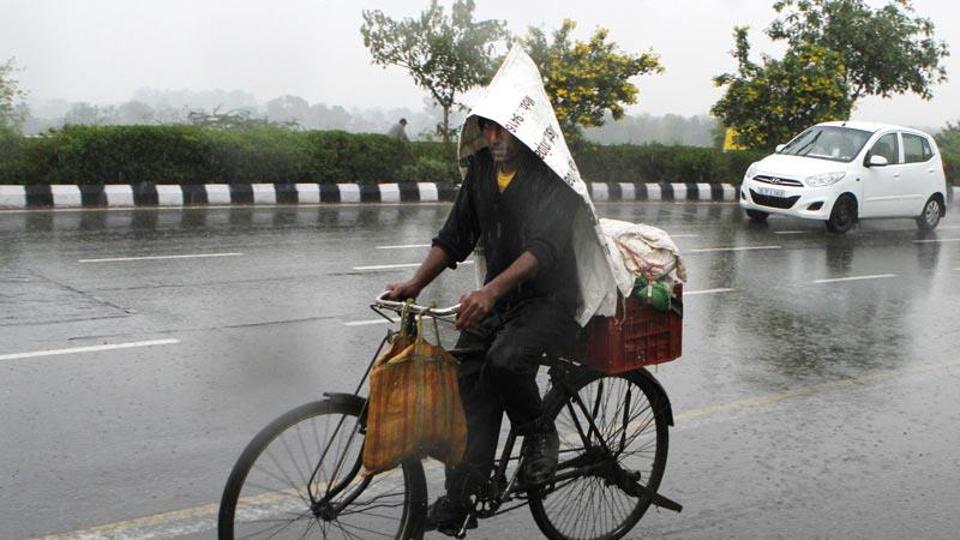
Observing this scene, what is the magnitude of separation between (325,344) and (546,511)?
3674 mm

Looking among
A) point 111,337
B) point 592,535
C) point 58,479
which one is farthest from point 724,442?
point 111,337

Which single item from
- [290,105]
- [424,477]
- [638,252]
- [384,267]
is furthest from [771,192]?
[290,105]

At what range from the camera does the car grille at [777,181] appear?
16.6m

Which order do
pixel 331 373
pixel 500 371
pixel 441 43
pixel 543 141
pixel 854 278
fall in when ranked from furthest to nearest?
pixel 441 43 < pixel 854 278 < pixel 331 373 < pixel 500 371 < pixel 543 141

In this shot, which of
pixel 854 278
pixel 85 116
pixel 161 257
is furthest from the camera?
pixel 85 116

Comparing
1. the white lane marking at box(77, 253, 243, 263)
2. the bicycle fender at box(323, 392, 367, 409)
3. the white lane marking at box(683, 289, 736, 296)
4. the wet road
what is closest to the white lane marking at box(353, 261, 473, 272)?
the wet road

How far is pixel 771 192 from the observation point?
658 inches

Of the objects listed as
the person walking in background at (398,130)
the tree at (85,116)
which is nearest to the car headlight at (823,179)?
the person walking in background at (398,130)

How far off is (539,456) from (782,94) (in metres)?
22.9

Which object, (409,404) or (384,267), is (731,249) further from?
(409,404)

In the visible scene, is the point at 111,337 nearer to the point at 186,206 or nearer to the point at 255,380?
the point at 255,380

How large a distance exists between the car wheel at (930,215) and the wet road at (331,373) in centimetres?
487

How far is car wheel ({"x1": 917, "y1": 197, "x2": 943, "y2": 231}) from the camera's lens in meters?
18.2

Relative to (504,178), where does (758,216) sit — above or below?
below
